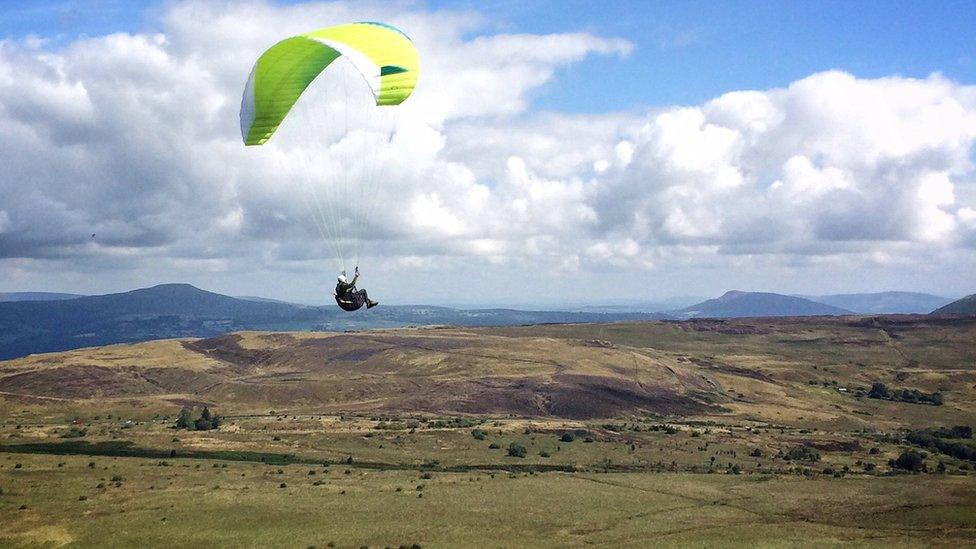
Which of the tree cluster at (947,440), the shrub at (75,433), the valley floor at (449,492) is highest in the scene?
the valley floor at (449,492)

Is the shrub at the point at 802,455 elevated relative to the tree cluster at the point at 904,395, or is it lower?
lower

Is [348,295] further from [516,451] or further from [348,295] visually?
[516,451]

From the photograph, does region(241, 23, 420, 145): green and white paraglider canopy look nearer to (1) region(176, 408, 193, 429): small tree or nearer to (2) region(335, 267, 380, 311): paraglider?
(2) region(335, 267, 380, 311): paraglider

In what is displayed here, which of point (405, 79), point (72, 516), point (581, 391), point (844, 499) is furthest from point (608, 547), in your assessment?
point (581, 391)

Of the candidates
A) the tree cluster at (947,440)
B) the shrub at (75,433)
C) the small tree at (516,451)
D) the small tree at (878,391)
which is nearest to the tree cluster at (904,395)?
the small tree at (878,391)

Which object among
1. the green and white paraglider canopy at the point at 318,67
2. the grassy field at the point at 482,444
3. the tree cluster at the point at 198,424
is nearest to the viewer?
the green and white paraglider canopy at the point at 318,67

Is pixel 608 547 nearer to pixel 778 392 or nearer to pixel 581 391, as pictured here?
pixel 581 391

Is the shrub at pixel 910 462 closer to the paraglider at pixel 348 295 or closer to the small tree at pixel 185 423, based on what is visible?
the paraglider at pixel 348 295

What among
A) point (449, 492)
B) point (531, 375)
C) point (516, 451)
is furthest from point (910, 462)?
point (531, 375)
